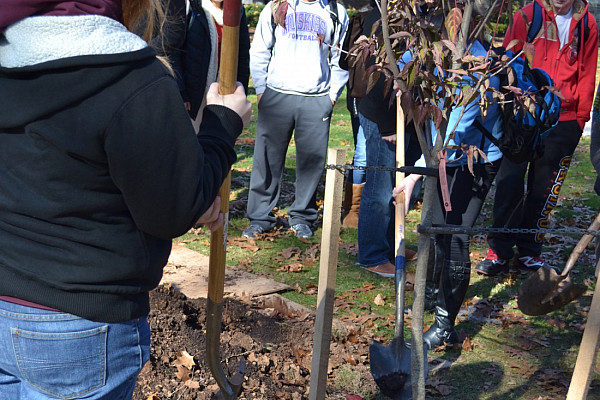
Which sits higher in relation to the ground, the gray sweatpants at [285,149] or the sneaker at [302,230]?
the gray sweatpants at [285,149]

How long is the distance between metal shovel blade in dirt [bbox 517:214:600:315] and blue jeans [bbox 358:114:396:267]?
6.47ft

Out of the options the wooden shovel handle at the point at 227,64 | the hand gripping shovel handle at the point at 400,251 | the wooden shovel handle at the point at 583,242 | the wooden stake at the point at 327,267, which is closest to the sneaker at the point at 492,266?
the hand gripping shovel handle at the point at 400,251

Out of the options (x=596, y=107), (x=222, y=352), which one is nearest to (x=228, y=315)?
(x=222, y=352)

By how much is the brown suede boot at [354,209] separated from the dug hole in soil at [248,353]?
2302mm

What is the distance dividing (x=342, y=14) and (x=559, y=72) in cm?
202

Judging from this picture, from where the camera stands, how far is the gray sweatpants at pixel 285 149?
6656 mm

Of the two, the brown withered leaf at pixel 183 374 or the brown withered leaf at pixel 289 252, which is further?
the brown withered leaf at pixel 289 252

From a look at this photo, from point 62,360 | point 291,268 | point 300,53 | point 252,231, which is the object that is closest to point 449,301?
point 291,268

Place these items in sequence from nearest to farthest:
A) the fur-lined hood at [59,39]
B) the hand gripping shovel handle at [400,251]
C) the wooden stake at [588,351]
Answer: the fur-lined hood at [59,39] → the wooden stake at [588,351] → the hand gripping shovel handle at [400,251]

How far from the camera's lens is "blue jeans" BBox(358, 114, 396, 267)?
Answer: 573 cm

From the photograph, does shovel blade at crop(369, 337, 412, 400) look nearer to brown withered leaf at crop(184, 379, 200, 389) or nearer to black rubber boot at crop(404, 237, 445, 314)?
brown withered leaf at crop(184, 379, 200, 389)

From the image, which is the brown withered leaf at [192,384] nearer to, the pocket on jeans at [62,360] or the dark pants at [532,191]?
the pocket on jeans at [62,360]

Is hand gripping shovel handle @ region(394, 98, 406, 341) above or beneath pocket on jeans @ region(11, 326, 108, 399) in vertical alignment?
beneath

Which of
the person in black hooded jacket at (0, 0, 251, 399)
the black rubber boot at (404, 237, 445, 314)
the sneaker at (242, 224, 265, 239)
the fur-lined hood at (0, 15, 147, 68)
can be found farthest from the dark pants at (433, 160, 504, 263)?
the fur-lined hood at (0, 15, 147, 68)
